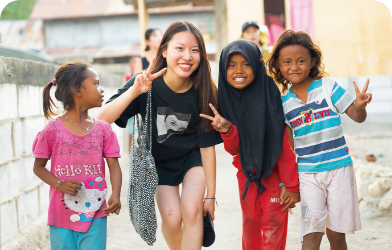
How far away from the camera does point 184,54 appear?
112 inches

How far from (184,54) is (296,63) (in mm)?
768

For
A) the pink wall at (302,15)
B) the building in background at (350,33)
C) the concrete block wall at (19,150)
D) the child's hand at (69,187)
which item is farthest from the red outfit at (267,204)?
the pink wall at (302,15)

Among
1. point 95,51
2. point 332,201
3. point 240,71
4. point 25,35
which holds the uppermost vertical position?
point 25,35

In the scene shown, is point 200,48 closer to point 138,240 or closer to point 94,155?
point 94,155

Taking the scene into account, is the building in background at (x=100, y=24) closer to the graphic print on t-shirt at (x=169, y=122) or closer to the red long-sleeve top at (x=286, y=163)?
the graphic print on t-shirt at (x=169, y=122)

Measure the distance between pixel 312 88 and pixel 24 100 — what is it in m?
2.57

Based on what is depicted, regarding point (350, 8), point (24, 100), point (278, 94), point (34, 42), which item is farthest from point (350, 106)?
point (34, 42)

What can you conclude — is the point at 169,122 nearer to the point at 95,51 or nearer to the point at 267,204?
the point at 267,204

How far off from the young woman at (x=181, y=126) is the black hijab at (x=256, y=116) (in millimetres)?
169

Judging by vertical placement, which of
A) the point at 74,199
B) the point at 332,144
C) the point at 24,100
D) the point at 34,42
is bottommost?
the point at 74,199

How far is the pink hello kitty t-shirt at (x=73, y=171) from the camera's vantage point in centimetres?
236

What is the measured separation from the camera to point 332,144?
2645 mm

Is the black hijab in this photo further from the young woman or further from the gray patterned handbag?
the gray patterned handbag

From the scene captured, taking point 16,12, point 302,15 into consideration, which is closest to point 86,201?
point 302,15
